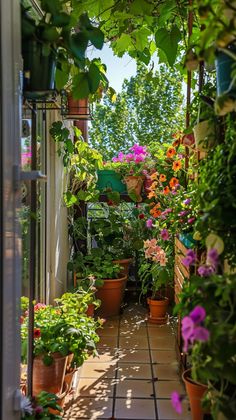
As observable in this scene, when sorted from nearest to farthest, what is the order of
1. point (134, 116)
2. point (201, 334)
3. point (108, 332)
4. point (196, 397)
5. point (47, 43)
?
1. point (201, 334)
2. point (47, 43)
3. point (196, 397)
4. point (108, 332)
5. point (134, 116)

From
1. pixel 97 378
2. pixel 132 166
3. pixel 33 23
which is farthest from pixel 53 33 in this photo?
pixel 132 166

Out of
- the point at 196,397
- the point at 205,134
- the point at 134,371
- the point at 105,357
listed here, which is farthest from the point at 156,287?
the point at 205,134

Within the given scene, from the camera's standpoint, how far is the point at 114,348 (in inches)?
125

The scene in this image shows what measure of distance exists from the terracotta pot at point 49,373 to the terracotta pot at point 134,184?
212cm

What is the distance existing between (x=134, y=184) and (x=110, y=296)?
3.27 ft

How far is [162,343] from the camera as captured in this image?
10.7ft

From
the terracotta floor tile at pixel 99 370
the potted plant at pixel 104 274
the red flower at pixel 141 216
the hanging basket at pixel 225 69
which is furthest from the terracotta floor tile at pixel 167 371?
the hanging basket at pixel 225 69

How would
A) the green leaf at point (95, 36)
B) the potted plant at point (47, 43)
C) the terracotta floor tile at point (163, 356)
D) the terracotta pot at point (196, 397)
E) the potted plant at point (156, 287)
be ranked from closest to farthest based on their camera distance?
the potted plant at point (47, 43) < the green leaf at point (95, 36) < the terracotta pot at point (196, 397) < the terracotta floor tile at point (163, 356) < the potted plant at point (156, 287)

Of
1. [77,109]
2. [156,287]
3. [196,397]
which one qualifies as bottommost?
[196,397]

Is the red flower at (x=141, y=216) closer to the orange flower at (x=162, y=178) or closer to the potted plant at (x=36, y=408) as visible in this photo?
the orange flower at (x=162, y=178)

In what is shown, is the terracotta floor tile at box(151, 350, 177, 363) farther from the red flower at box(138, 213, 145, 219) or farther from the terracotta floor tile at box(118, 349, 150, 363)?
the red flower at box(138, 213, 145, 219)

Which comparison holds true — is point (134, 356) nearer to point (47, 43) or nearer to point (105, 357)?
point (105, 357)

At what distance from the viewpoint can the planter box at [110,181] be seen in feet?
13.5

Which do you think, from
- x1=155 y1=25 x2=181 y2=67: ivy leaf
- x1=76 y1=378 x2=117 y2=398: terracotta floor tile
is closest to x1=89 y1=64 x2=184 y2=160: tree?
x1=76 y1=378 x2=117 y2=398: terracotta floor tile
